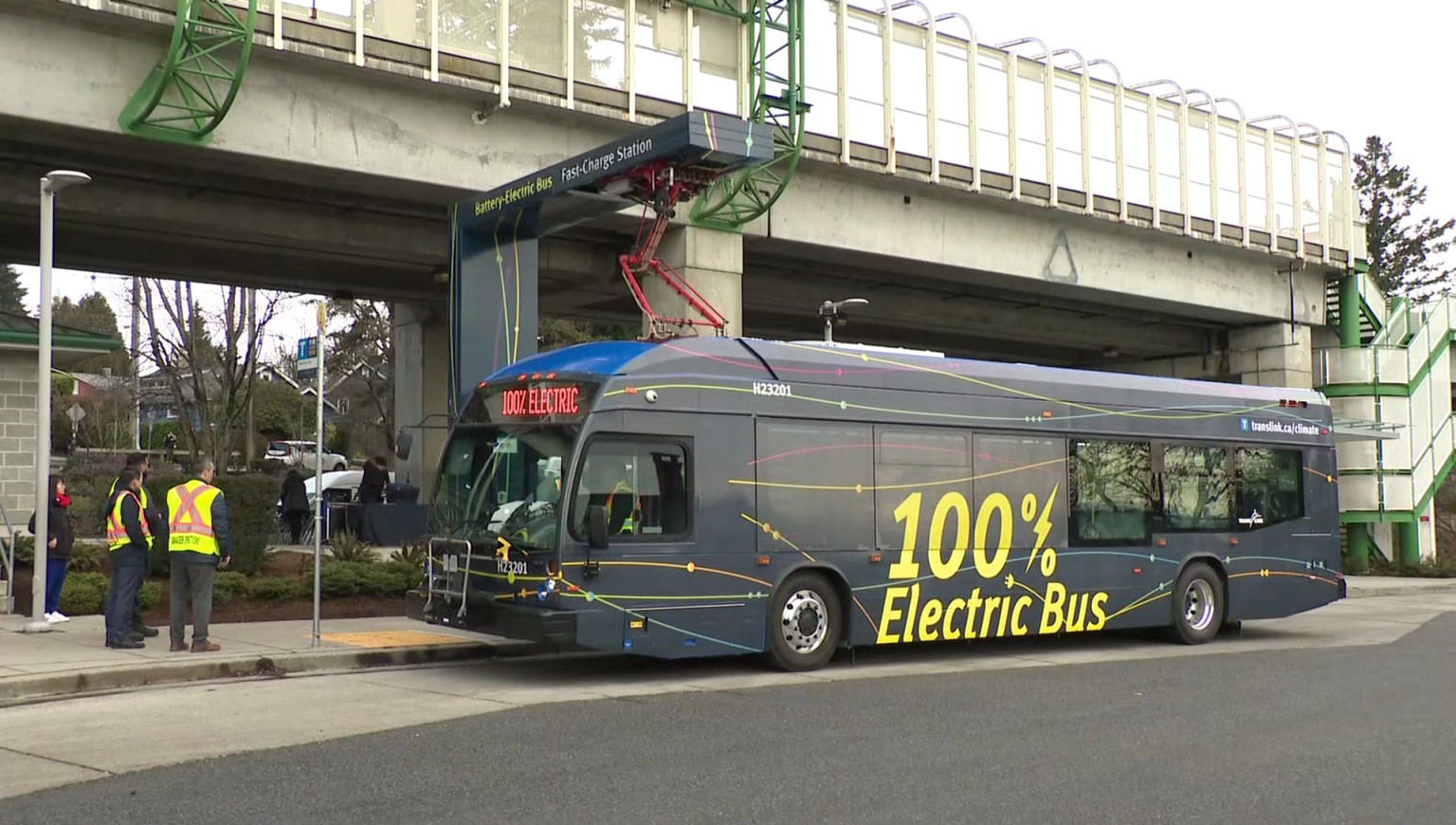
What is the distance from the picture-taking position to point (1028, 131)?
24.9 m

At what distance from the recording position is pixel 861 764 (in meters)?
8.20

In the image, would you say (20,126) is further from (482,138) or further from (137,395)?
(137,395)

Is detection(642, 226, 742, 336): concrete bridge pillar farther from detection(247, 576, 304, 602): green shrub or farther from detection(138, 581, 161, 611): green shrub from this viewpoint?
detection(138, 581, 161, 611): green shrub

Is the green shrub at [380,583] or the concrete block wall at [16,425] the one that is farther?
the concrete block wall at [16,425]

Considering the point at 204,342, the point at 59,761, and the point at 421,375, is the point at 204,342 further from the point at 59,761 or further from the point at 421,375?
the point at 59,761

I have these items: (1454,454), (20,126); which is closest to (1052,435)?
(20,126)

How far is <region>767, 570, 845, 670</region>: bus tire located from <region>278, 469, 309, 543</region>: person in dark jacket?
51.2 ft

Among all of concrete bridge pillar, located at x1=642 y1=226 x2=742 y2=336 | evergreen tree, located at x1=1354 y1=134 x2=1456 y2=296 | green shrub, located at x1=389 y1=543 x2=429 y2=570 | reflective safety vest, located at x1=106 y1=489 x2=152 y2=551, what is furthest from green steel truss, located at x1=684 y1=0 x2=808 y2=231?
evergreen tree, located at x1=1354 y1=134 x2=1456 y2=296

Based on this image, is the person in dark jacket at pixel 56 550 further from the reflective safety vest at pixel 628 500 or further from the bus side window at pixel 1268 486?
the bus side window at pixel 1268 486

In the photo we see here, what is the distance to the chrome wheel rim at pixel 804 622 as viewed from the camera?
1276 centimetres

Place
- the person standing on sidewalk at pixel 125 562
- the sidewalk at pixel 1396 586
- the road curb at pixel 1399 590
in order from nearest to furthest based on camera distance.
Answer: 1. the person standing on sidewalk at pixel 125 562
2. the road curb at pixel 1399 590
3. the sidewalk at pixel 1396 586

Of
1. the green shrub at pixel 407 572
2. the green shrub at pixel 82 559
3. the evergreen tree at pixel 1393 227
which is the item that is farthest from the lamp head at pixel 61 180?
the evergreen tree at pixel 1393 227

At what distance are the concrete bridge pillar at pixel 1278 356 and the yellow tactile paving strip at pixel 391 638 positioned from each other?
23405 mm

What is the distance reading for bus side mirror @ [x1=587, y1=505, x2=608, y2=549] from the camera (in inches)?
443
